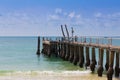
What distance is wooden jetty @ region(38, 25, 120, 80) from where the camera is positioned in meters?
31.3

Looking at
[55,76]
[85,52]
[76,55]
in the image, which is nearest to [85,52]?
[85,52]

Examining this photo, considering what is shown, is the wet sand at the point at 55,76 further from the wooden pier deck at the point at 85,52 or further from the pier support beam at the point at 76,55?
the pier support beam at the point at 76,55

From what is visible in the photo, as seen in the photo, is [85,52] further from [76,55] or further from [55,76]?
[55,76]

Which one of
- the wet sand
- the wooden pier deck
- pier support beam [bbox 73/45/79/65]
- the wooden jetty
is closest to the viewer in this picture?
the wooden pier deck

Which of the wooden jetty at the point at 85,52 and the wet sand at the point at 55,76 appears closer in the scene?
the wooden jetty at the point at 85,52

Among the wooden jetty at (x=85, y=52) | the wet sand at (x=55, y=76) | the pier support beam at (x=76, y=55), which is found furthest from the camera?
the pier support beam at (x=76, y=55)

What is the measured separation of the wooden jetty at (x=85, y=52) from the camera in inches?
1231

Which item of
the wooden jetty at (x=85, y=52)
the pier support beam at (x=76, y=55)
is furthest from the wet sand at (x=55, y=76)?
the pier support beam at (x=76, y=55)

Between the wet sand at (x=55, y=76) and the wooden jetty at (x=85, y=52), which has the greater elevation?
the wooden jetty at (x=85, y=52)

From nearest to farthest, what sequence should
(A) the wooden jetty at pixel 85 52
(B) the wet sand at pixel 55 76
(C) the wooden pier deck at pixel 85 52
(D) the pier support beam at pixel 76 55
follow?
1. (C) the wooden pier deck at pixel 85 52
2. (A) the wooden jetty at pixel 85 52
3. (B) the wet sand at pixel 55 76
4. (D) the pier support beam at pixel 76 55

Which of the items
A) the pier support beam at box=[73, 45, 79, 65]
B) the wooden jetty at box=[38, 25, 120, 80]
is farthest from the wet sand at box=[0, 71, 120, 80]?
the pier support beam at box=[73, 45, 79, 65]

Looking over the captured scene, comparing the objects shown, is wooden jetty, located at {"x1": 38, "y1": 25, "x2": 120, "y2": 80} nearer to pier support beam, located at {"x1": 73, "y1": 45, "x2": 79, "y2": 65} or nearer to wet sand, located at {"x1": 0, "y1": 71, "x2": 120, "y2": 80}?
pier support beam, located at {"x1": 73, "y1": 45, "x2": 79, "y2": 65}

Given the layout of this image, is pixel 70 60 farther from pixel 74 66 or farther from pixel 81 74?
pixel 81 74

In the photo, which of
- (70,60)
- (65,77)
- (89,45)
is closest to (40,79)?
(65,77)
